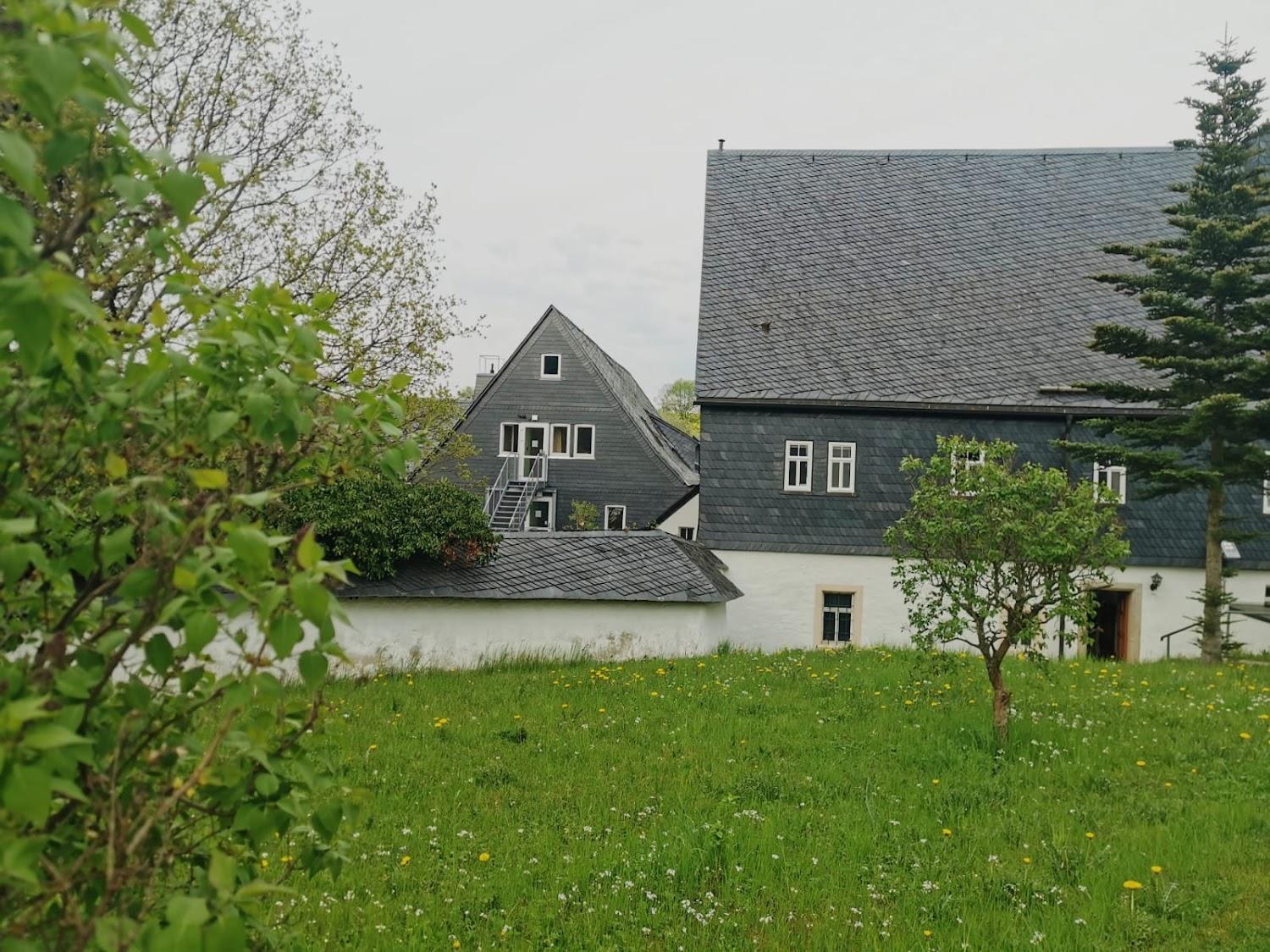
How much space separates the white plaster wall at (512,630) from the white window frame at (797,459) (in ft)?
16.6

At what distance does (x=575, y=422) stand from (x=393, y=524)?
78.5 feet

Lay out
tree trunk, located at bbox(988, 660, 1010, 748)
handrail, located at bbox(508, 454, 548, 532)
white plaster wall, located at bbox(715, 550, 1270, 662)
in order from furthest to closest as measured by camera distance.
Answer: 1. handrail, located at bbox(508, 454, 548, 532)
2. white plaster wall, located at bbox(715, 550, 1270, 662)
3. tree trunk, located at bbox(988, 660, 1010, 748)

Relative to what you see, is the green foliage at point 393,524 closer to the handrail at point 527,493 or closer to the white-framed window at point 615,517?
the handrail at point 527,493

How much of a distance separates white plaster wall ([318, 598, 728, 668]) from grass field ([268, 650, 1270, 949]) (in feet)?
10.7

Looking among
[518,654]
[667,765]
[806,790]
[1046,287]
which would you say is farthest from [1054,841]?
[1046,287]

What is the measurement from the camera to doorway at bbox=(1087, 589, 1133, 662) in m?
20.7

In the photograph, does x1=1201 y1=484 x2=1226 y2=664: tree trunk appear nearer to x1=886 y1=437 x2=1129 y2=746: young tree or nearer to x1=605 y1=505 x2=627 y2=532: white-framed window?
x1=886 y1=437 x2=1129 y2=746: young tree

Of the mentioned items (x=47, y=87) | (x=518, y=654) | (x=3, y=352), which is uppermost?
(x=47, y=87)

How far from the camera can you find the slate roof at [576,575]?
1571cm

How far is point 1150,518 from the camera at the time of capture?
823 inches

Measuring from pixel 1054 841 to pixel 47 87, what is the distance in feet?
24.1

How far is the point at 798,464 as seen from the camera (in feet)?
69.1

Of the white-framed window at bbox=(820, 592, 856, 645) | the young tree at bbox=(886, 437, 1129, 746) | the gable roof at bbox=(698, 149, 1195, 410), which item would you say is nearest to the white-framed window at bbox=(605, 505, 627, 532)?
the gable roof at bbox=(698, 149, 1195, 410)

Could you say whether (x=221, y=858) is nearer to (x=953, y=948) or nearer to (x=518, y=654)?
(x=953, y=948)
